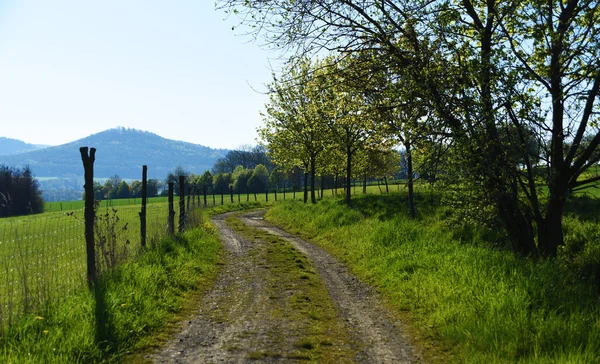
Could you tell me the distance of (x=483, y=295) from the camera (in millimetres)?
7242

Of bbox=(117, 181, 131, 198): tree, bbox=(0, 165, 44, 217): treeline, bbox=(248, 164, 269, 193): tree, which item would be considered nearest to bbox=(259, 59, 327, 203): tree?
bbox=(0, 165, 44, 217): treeline

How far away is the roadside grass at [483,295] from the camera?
5.54m

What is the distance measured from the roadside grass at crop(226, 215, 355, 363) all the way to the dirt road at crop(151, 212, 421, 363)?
0.05 feet

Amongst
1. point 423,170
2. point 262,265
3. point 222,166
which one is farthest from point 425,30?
point 222,166

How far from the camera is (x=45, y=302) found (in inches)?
283

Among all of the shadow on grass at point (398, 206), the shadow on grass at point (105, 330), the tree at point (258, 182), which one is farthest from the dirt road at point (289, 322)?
the tree at point (258, 182)

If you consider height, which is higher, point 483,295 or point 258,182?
point 258,182

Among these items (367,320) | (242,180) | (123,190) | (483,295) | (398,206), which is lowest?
(367,320)

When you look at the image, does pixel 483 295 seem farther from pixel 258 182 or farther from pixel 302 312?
pixel 258 182

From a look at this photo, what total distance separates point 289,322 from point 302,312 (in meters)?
0.63

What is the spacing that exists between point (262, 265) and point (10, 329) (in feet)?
23.8

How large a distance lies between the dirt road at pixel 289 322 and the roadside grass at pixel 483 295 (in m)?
0.59

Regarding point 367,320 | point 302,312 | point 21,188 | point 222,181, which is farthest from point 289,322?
point 222,181

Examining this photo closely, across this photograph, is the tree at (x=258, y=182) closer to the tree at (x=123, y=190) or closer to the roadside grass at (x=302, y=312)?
the tree at (x=123, y=190)
